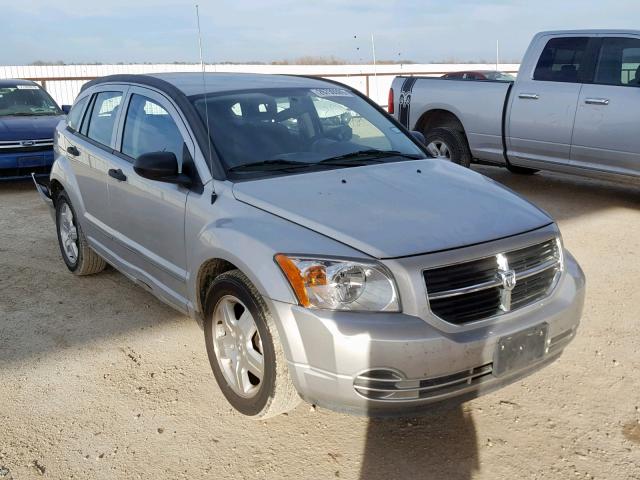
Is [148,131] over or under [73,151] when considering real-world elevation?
over

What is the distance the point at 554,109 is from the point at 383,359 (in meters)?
5.91

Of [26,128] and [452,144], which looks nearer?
[452,144]

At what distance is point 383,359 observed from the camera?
260cm

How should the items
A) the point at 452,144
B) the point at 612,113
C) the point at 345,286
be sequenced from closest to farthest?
1. the point at 345,286
2. the point at 612,113
3. the point at 452,144

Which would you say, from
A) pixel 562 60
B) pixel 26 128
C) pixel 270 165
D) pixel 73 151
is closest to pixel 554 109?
pixel 562 60

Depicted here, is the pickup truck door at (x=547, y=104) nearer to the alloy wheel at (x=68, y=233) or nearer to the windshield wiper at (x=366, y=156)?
the windshield wiper at (x=366, y=156)

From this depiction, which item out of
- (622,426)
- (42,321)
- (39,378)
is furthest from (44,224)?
(622,426)

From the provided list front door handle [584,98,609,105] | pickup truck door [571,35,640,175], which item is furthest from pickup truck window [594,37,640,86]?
front door handle [584,98,609,105]

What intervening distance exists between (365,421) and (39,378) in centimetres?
191

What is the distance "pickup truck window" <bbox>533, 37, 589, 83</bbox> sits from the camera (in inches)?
296

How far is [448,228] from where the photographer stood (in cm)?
290

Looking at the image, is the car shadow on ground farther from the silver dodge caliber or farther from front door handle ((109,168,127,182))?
front door handle ((109,168,127,182))

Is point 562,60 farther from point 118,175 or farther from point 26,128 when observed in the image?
point 26,128

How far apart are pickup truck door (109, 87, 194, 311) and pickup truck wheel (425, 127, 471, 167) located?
5.05 meters
